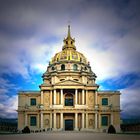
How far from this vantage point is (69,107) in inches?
2486

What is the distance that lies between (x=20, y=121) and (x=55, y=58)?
1963 centimetres

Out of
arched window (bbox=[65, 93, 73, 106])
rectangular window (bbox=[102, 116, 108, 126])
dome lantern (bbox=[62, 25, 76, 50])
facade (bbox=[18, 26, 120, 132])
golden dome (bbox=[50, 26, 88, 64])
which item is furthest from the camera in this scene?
dome lantern (bbox=[62, 25, 76, 50])

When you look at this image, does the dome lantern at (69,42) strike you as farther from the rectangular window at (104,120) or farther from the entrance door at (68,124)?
the rectangular window at (104,120)

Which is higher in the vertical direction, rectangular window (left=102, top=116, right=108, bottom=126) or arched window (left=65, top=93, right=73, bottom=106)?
arched window (left=65, top=93, right=73, bottom=106)

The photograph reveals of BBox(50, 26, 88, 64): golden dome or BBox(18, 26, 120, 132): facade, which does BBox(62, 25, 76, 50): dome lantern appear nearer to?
BBox(50, 26, 88, 64): golden dome

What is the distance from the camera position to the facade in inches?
2462

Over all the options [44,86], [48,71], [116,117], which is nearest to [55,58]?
[48,71]

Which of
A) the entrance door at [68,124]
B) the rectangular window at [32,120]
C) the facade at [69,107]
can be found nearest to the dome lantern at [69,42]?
the facade at [69,107]

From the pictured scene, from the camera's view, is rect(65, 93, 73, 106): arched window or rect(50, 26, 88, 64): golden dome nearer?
rect(65, 93, 73, 106): arched window

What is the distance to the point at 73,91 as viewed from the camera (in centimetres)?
6519

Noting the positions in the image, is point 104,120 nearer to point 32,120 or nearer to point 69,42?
point 32,120

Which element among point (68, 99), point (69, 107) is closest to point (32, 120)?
point (69, 107)

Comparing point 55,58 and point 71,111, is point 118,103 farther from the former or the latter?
point 55,58

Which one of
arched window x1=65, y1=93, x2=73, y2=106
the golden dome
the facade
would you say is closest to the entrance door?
the facade
